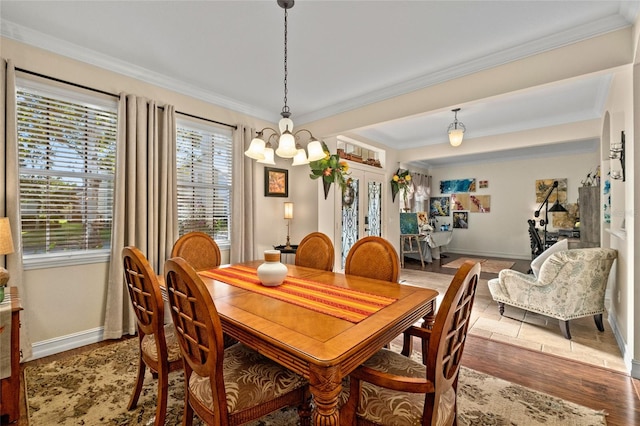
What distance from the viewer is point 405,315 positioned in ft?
4.65

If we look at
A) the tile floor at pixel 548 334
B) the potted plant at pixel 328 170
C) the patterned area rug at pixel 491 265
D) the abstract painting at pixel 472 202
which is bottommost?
the tile floor at pixel 548 334

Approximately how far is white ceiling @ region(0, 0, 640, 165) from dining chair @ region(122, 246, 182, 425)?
1800mm

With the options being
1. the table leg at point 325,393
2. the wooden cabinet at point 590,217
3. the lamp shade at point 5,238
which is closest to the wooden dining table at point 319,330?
the table leg at point 325,393

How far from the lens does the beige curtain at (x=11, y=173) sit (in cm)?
221

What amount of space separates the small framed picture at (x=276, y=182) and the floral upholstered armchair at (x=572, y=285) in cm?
329

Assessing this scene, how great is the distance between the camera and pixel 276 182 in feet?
14.0

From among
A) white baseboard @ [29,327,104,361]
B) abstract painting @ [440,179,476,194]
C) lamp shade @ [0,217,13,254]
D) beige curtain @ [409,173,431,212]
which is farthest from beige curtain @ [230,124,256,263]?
abstract painting @ [440,179,476,194]

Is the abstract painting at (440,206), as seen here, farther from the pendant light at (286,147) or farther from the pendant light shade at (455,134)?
the pendant light at (286,147)

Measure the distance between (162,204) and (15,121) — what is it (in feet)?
4.02

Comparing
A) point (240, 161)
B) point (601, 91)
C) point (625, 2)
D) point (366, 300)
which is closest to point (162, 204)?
point (240, 161)

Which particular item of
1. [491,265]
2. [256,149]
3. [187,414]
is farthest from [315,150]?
[491,265]

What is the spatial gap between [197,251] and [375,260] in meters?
1.57

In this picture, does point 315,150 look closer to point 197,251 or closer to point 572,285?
point 197,251

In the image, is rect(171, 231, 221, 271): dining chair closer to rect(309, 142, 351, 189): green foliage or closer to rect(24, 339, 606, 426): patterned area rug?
rect(24, 339, 606, 426): patterned area rug
